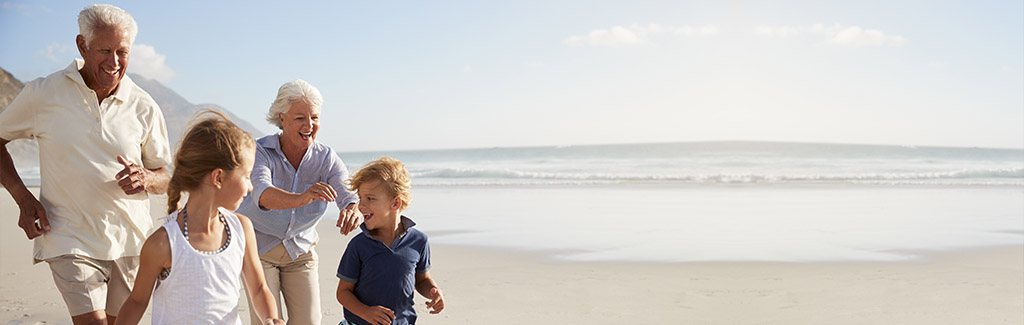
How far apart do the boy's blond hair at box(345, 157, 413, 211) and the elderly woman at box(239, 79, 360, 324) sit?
0.69 ft

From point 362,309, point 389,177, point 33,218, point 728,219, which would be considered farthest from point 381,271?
point 728,219

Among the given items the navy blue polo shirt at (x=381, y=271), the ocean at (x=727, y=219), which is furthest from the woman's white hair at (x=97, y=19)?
the ocean at (x=727, y=219)

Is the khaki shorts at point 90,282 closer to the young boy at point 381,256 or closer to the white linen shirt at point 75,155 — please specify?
the white linen shirt at point 75,155

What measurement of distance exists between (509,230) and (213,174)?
858 cm

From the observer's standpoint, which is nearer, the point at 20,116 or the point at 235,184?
the point at 235,184

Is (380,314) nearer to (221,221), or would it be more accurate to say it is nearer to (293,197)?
(293,197)

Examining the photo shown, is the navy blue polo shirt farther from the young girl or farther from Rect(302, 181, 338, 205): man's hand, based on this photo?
the young girl

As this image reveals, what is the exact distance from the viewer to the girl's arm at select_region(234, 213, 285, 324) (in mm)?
2387

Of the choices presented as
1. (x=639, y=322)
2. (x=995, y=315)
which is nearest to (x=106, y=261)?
(x=639, y=322)

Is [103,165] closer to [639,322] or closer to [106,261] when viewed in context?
[106,261]

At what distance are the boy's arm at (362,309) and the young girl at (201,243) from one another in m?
0.58

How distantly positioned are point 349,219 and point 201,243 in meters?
0.79

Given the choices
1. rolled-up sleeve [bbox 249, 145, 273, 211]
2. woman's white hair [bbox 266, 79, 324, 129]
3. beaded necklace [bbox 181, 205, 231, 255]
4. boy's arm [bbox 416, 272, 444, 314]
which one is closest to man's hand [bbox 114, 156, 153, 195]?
rolled-up sleeve [bbox 249, 145, 273, 211]

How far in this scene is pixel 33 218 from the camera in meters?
3.04
